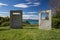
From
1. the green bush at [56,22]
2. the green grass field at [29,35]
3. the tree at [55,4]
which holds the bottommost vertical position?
the green grass field at [29,35]

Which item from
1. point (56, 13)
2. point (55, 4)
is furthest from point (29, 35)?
point (55, 4)

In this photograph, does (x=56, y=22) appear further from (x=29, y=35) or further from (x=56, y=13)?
(x=29, y=35)

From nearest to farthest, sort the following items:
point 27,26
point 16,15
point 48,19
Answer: point 48,19
point 16,15
point 27,26

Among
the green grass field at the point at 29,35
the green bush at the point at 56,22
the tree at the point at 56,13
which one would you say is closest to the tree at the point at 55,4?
the tree at the point at 56,13

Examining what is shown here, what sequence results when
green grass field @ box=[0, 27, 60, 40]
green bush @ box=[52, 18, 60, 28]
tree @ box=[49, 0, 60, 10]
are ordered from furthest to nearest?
1. tree @ box=[49, 0, 60, 10]
2. green bush @ box=[52, 18, 60, 28]
3. green grass field @ box=[0, 27, 60, 40]

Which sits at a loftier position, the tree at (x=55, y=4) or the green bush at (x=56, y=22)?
the tree at (x=55, y=4)

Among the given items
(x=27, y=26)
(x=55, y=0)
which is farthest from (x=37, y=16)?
(x=55, y=0)

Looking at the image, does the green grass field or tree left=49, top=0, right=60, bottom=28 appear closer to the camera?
the green grass field

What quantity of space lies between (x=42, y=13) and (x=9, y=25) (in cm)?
151

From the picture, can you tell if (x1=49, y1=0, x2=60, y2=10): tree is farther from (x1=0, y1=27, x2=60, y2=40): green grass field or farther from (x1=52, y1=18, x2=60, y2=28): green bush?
(x1=0, y1=27, x2=60, y2=40): green grass field

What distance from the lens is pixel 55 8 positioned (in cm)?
684

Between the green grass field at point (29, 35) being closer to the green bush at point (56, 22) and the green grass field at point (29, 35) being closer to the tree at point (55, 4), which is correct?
the green bush at point (56, 22)

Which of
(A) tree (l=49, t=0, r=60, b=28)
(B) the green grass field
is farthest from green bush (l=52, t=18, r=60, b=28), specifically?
(B) the green grass field

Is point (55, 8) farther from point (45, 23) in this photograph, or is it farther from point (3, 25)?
point (3, 25)
